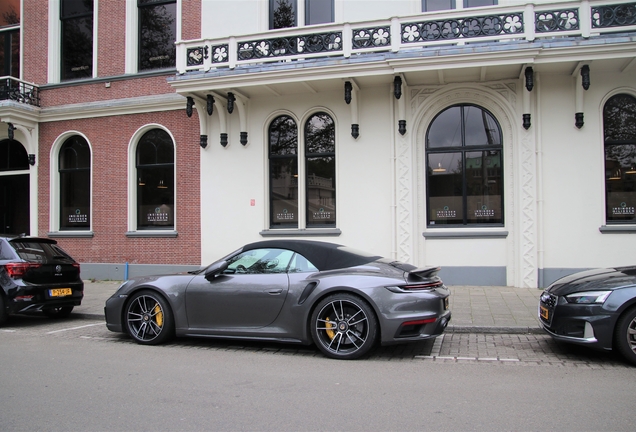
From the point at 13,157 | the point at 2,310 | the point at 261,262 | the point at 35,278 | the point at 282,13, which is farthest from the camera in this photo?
the point at 13,157

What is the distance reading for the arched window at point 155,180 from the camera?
1469cm

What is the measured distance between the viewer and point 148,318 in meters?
7.22

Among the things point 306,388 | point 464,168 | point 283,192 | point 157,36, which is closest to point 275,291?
point 306,388

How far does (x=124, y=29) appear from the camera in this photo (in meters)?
15.2

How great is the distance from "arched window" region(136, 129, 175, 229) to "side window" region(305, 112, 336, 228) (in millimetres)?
4125

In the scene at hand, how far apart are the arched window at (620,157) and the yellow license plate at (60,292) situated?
450 inches

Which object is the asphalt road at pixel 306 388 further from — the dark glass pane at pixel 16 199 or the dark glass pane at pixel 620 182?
the dark glass pane at pixel 16 199

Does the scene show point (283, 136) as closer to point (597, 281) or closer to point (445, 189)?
point (445, 189)

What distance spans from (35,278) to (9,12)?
1233 centimetres

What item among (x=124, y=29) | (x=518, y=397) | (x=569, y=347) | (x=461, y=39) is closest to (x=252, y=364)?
(x=518, y=397)

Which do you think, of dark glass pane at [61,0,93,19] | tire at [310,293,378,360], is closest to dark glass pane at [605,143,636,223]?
tire at [310,293,378,360]

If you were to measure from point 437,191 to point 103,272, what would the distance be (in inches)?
385

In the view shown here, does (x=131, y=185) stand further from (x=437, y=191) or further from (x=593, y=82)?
(x=593, y=82)

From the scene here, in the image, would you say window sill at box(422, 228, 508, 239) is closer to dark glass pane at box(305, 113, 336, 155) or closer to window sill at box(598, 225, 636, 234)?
window sill at box(598, 225, 636, 234)
